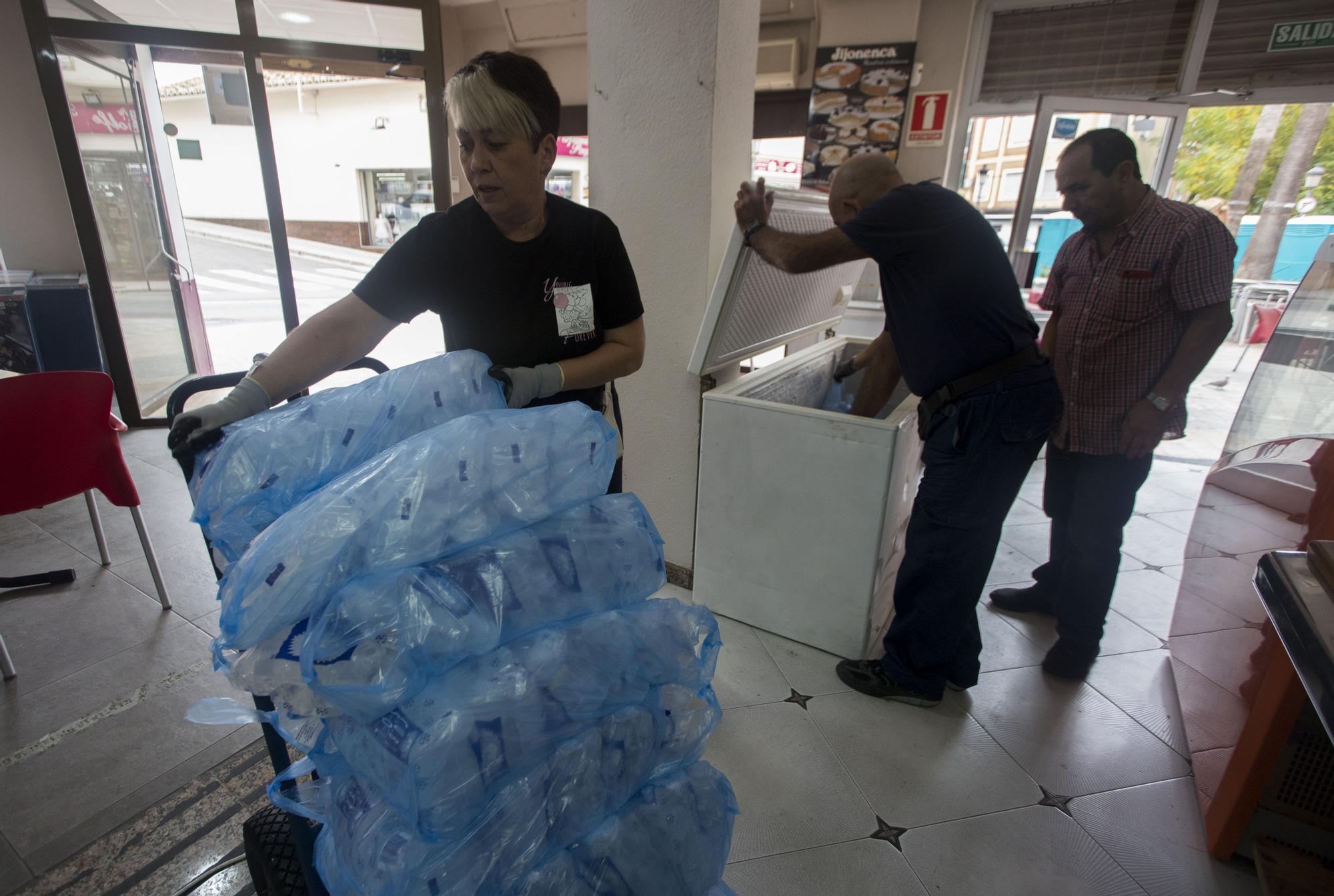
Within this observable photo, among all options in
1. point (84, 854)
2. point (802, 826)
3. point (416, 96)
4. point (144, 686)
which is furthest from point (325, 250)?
point (802, 826)

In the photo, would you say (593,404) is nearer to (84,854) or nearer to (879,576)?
(879,576)

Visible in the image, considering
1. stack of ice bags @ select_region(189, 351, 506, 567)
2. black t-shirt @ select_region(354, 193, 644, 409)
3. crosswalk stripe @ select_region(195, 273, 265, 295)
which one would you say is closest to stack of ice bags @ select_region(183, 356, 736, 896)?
stack of ice bags @ select_region(189, 351, 506, 567)

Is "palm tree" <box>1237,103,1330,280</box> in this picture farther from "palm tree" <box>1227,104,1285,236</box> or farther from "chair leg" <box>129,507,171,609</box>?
"chair leg" <box>129,507,171,609</box>

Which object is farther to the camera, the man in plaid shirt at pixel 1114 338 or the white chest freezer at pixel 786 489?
the white chest freezer at pixel 786 489

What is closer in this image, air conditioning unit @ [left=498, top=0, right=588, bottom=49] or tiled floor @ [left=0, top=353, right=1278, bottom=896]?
tiled floor @ [left=0, top=353, right=1278, bottom=896]

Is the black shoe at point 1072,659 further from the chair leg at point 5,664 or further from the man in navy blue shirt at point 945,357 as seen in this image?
the chair leg at point 5,664

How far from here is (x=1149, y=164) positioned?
4012 millimetres

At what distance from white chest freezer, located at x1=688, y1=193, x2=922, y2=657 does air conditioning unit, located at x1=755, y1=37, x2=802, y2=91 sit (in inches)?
124

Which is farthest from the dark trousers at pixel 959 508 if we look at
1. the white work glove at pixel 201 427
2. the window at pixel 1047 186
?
the window at pixel 1047 186

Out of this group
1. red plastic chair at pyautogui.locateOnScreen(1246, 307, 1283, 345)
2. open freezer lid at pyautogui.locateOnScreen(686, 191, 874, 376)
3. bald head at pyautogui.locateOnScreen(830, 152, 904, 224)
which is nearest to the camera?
bald head at pyautogui.locateOnScreen(830, 152, 904, 224)

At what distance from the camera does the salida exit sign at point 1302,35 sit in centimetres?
345

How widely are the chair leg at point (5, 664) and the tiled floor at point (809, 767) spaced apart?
54 millimetres

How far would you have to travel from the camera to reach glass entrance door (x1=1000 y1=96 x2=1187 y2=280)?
3.77 metres

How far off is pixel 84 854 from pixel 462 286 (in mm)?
1609
